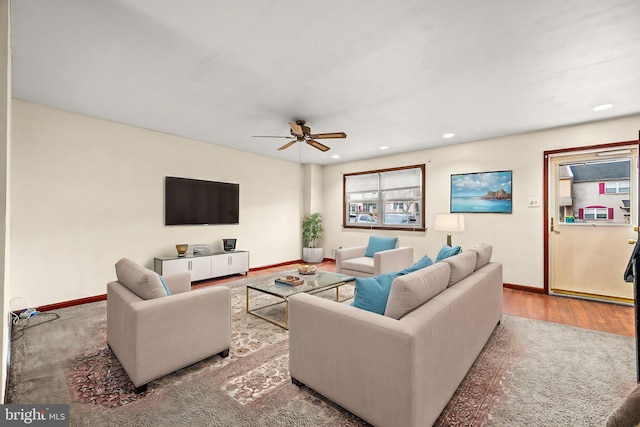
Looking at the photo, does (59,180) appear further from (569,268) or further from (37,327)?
(569,268)

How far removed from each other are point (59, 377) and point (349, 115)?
146 inches

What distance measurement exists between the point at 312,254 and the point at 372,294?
5.01 m

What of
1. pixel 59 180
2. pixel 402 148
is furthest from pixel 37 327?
pixel 402 148

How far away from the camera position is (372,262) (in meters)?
4.76

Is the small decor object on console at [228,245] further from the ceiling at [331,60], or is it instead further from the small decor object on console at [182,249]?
the ceiling at [331,60]

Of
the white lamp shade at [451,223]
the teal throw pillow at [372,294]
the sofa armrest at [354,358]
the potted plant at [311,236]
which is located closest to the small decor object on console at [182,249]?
the potted plant at [311,236]

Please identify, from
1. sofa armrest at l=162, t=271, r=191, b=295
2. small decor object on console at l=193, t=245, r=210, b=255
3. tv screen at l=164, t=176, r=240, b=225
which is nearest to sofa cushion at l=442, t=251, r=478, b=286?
sofa armrest at l=162, t=271, r=191, b=295

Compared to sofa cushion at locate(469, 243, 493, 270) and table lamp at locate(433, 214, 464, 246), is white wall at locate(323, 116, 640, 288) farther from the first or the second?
sofa cushion at locate(469, 243, 493, 270)

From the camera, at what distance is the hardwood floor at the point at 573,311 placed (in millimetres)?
3082

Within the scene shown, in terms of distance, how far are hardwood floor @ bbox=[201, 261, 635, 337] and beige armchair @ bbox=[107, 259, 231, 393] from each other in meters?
3.33

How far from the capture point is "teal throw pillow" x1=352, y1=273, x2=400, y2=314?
177cm

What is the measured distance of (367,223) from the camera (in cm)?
660

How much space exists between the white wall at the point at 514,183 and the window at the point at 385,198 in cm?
24

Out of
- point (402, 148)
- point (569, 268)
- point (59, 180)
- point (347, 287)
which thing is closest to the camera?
point (59, 180)
